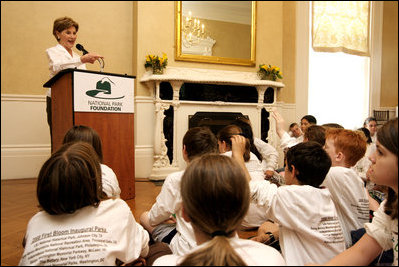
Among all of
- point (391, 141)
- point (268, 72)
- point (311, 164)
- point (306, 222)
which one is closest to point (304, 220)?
point (306, 222)

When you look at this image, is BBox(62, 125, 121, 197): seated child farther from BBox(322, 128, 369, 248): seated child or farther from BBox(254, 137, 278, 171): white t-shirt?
BBox(254, 137, 278, 171): white t-shirt

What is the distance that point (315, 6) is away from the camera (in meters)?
5.51

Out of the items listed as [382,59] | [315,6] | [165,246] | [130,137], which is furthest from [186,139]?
[382,59]

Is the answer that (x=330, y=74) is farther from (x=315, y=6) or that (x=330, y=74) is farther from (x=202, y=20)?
(x=202, y=20)

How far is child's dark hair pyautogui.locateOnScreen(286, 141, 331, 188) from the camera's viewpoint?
4.04 ft

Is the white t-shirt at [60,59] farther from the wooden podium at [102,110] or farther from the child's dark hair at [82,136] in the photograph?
the child's dark hair at [82,136]

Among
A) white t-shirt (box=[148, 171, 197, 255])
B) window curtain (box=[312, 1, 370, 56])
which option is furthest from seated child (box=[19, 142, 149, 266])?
window curtain (box=[312, 1, 370, 56])

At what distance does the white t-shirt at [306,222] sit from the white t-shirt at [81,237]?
0.52 metres

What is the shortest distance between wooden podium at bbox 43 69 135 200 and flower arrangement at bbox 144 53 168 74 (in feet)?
4.89

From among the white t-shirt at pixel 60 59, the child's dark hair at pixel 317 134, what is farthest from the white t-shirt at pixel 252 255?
the white t-shirt at pixel 60 59

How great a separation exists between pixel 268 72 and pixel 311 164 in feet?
12.3

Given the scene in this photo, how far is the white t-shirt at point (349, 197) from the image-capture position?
4.67ft

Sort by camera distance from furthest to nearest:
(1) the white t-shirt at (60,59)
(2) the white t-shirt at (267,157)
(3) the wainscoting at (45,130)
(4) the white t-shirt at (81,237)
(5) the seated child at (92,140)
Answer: (3) the wainscoting at (45,130)
(2) the white t-shirt at (267,157)
(1) the white t-shirt at (60,59)
(5) the seated child at (92,140)
(4) the white t-shirt at (81,237)

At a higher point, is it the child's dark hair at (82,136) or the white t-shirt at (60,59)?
the white t-shirt at (60,59)
